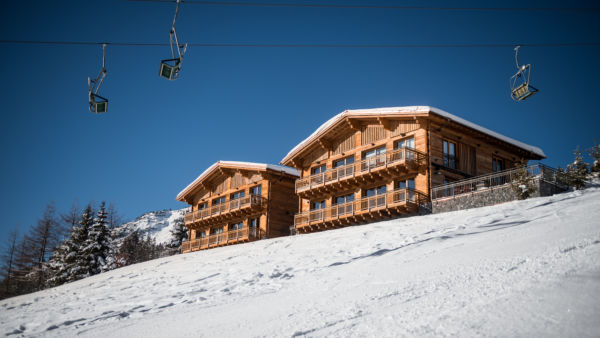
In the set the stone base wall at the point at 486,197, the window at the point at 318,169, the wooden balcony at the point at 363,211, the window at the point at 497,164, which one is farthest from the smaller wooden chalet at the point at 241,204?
the stone base wall at the point at 486,197

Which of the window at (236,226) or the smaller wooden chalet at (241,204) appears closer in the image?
the smaller wooden chalet at (241,204)

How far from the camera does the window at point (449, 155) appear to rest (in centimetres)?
2810

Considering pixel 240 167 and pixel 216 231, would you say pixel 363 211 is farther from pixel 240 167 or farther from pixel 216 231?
pixel 216 231

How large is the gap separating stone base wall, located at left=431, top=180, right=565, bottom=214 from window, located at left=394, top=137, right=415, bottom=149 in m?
4.21

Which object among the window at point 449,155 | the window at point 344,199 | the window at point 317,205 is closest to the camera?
the window at point 449,155

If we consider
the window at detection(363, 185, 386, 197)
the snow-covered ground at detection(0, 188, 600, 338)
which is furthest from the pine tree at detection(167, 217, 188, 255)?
the snow-covered ground at detection(0, 188, 600, 338)

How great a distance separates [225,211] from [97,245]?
10.3 metres

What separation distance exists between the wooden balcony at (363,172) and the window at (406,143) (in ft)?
2.91

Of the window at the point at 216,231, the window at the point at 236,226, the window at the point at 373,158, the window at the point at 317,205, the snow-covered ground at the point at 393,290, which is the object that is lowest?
the snow-covered ground at the point at 393,290

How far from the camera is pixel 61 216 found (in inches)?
1823

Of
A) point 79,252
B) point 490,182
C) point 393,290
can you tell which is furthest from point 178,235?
point 393,290

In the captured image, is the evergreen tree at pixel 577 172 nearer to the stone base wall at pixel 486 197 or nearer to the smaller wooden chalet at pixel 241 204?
the stone base wall at pixel 486 197

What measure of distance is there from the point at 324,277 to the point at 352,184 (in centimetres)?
1920

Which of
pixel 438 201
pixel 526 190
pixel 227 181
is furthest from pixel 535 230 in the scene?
pixel 227 181
